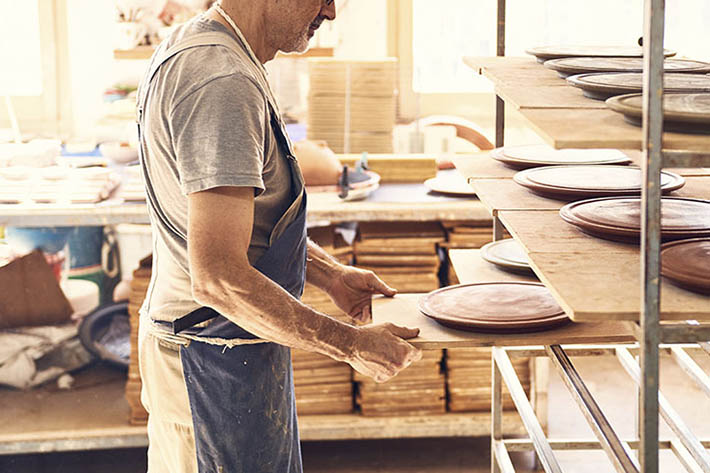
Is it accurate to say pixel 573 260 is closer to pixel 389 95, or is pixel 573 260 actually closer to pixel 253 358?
pixel 253 358

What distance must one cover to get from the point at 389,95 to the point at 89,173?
57.1 inches

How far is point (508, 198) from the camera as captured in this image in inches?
86.7

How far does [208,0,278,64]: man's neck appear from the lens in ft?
6.47

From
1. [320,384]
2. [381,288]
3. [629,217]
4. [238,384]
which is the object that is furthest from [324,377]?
[629,217]

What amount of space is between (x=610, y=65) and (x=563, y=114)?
52cm

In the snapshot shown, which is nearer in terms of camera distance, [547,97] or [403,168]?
[547,97]

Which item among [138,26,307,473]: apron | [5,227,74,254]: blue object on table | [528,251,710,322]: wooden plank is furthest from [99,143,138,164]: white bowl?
[528,251,710,322]: wooden plank

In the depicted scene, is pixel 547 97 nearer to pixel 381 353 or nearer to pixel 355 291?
pixel 381 353

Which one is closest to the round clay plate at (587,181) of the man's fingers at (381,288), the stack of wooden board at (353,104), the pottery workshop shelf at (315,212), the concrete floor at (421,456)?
the man's fingers at (381,288)

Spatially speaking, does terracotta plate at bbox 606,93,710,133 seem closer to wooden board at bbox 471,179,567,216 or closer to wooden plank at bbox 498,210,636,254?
→ wooden plank at bbox 498,210,636,254

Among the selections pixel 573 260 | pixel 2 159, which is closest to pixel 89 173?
pixel 2 159

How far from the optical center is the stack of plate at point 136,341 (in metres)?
3.72

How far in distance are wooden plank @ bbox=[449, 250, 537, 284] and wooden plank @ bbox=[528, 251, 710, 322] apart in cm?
64

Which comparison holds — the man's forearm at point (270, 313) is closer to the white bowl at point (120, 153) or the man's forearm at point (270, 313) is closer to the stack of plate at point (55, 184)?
the stack of plate at point (55, 184)
